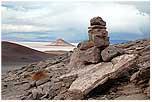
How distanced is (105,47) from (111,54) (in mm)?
488

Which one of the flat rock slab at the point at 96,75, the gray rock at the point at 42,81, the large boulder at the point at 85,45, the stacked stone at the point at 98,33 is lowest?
the gray rock at the point at 42,81

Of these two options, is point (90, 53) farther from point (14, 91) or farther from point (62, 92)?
point (14, 91)

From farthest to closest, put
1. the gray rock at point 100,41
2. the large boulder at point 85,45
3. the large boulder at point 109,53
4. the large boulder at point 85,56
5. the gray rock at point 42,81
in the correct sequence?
the gray rock at point 42,81 → the large boulder at point 85,45 → the large boulder at point 85,56 → the gray rock at point 100,41 → the large boulder at point 109,53

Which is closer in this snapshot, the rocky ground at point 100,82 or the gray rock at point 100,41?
the rocky ground at point 100,82

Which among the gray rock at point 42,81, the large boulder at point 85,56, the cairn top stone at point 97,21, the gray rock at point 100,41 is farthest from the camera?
the gray rock at point 42,81

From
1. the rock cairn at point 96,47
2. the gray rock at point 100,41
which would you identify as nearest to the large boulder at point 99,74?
the rock cairn at point 96,47

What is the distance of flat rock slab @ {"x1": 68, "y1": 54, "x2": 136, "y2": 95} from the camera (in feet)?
37.3

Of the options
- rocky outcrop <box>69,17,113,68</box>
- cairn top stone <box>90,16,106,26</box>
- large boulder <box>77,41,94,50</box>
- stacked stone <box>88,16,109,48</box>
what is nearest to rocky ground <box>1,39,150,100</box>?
rocky outcrop <box>69,17,113,68</box>

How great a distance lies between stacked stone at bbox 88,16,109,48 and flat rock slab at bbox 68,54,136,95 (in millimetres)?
648

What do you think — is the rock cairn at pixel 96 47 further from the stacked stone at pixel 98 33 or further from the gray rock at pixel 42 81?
the gray rock at pixel 42 81

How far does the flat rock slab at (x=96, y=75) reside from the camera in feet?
37.3

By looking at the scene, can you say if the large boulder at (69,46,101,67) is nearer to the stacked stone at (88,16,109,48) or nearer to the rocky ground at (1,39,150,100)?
the rocky ground at (1,39,150,100)

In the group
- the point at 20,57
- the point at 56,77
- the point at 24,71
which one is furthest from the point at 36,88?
the point at 20,57

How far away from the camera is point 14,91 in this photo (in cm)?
1402
